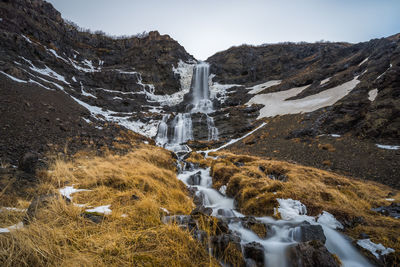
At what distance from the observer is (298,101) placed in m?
22.2

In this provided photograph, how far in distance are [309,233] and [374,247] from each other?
88 cm

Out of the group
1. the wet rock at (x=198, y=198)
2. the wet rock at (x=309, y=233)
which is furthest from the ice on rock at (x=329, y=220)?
the wet rock at (x=198, y=198)

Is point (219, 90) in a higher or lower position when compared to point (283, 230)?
higher

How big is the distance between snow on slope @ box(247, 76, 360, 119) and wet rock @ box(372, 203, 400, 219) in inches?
655

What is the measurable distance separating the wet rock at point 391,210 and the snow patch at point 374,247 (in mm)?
1995

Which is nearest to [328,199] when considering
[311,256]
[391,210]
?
Result: [391,210]

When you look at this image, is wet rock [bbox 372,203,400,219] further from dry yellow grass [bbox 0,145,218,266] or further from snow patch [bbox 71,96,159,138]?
snow patch [bbox 71,96,159,138]

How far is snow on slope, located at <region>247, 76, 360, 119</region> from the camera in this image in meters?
18.2

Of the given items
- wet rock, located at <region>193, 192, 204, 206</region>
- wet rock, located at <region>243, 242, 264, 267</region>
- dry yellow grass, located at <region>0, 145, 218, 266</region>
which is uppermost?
dry yellow grass, located at <region>0, 145, 218, 266</region>

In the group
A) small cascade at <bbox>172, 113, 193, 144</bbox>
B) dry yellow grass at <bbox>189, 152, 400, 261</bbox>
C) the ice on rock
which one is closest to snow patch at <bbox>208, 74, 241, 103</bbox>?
small cascade at <bbox>172, 113, 193, 144</bbox>

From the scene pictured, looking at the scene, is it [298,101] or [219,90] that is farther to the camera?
[219,90]

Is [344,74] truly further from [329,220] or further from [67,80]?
[67,80]

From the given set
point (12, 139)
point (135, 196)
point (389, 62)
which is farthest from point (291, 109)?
point (12, 139)

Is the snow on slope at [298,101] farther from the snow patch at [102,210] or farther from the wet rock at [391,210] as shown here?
the snow patch at [102,210]
